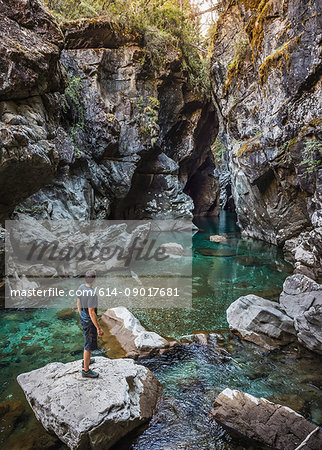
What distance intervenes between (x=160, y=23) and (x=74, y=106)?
9.38 metres

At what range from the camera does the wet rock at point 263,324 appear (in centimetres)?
552

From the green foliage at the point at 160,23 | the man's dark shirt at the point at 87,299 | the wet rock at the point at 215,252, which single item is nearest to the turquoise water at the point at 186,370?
the man's dark shirt at the point at 87,299

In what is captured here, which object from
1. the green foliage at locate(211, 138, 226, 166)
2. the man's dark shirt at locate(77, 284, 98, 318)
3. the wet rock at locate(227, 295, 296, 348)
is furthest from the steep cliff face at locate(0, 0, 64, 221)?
the green foliage at locate(211, 138, 226, 166)

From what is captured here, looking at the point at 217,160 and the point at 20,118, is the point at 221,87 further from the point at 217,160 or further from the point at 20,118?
the point at 217,160

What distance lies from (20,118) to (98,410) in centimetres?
713

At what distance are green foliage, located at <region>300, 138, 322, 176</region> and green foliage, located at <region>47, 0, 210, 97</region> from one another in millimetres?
12958

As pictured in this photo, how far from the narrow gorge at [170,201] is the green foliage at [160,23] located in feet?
0.31

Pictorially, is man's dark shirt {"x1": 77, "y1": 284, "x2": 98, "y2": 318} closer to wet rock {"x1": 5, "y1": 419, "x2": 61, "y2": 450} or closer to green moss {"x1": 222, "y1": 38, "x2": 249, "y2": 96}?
wet rock {"x1": 5, "y1": 419, "x2": 61, "y2": 450}

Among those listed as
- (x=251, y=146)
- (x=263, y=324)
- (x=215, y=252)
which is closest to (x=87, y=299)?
(x=263, y=324)

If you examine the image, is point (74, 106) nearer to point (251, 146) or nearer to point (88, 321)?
point (251, 146)

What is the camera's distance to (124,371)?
3840 mm

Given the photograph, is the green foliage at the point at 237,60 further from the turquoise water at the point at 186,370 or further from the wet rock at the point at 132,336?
the wet rock at the point at 132,336

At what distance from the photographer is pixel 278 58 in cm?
1025

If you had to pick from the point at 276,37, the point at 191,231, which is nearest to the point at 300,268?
the point at 276,37
